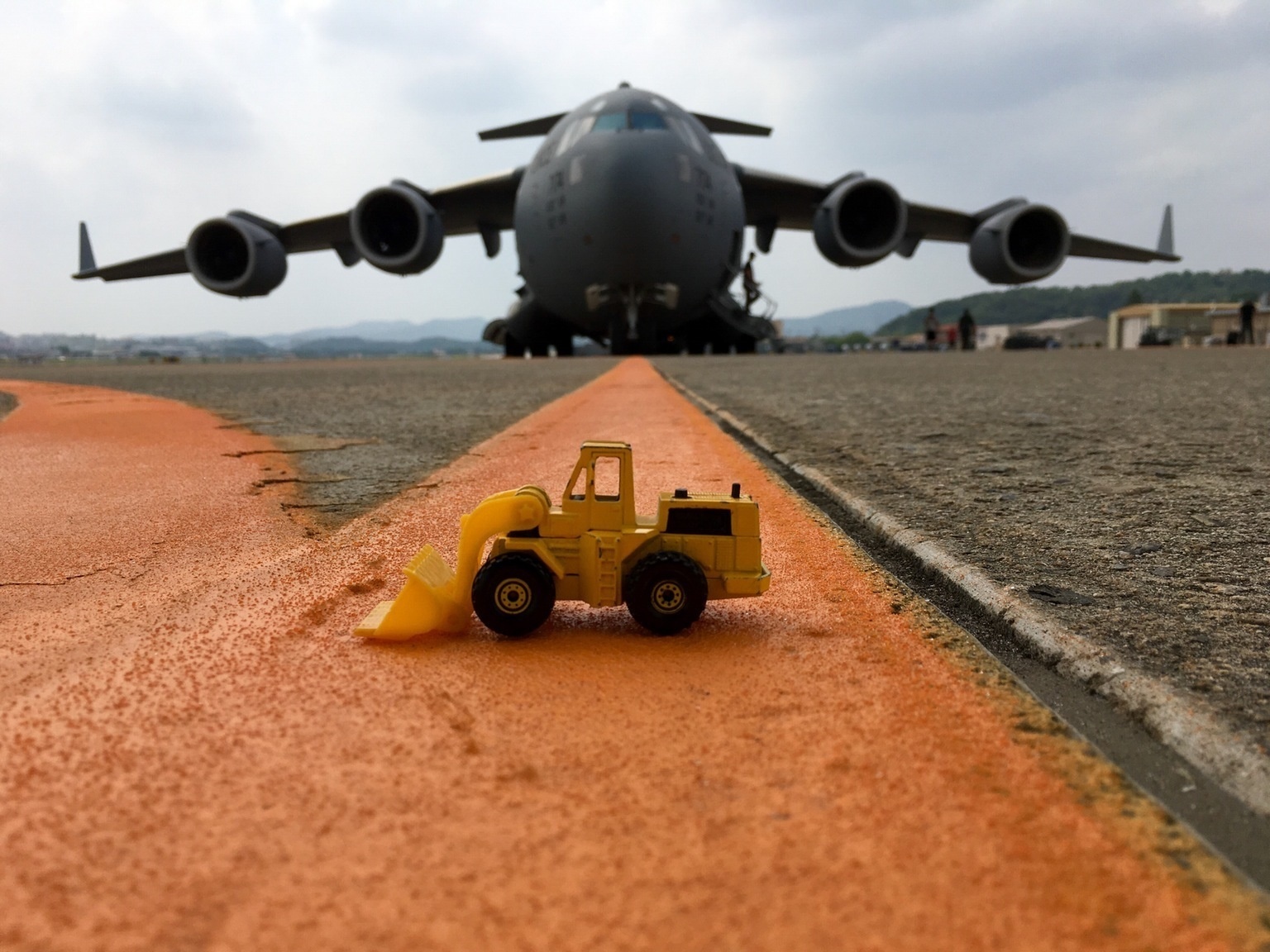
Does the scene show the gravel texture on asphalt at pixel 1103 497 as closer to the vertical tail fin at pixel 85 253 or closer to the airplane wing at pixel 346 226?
the airplane wing at pixel 346 226

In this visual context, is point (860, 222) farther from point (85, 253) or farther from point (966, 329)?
point (85, 253)

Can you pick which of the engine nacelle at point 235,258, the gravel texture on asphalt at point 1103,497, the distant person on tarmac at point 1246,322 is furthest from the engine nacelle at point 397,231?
the distant person on tarmac at point 1246,322

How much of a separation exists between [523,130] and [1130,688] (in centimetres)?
2269

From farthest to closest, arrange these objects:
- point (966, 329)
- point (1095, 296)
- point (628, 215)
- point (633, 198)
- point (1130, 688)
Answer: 1. point (1095, 296)
2. point (966, 329)
3. point (628, 215)
4. point (633, 198)
5. point (1130, 688)

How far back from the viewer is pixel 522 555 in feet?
3.86

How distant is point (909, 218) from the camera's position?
62.4ft

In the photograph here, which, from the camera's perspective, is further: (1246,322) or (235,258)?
(1246,322)

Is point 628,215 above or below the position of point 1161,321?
above

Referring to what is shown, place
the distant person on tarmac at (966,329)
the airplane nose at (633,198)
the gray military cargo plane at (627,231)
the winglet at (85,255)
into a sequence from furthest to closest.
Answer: the distant person on tarmac at (966,329), the winglet at (85,255), the gray military cargo plane at (627,231), the airplane nose at (633,198)

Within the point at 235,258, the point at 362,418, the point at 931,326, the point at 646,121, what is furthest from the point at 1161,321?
the point at 362,418

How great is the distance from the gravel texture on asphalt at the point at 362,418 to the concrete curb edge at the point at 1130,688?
1.31 m

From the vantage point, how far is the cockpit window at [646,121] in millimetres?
13180

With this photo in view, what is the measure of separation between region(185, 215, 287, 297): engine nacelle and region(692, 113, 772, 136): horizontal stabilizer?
11.4 meters

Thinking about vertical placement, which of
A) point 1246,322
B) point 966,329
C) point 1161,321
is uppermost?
point 1161,321
